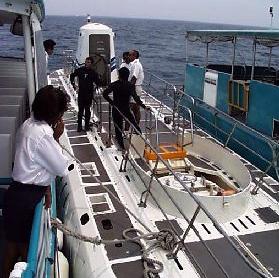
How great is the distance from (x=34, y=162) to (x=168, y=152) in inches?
152

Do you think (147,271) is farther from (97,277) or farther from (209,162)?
(209,162)

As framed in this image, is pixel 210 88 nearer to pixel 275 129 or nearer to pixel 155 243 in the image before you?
pixel 275 129

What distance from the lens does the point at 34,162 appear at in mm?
3191

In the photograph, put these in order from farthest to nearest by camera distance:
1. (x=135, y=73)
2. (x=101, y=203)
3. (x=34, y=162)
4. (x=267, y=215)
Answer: (x=135, y=73), (x=101, y=203), (x=267, y=215), (x=34, y=162)

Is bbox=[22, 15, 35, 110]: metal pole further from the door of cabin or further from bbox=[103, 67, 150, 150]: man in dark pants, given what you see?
the door of cabin

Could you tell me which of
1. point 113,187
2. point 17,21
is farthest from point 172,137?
point 17,21

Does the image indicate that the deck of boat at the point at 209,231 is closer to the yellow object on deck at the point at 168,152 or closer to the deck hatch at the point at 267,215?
the deck hatch at the point at 267,215

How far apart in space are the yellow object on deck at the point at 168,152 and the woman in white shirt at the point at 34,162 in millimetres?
3534

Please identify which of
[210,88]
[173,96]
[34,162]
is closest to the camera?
[34,162]

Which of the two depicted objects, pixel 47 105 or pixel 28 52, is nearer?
pixel 47 105

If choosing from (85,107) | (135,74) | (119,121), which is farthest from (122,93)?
(135,74)

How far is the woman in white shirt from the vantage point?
10.3 ft

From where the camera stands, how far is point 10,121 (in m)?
4.75

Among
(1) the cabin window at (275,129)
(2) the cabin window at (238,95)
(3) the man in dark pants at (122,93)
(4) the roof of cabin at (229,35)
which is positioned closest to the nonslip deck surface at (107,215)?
(3) the man in dark pants at (122,93)
